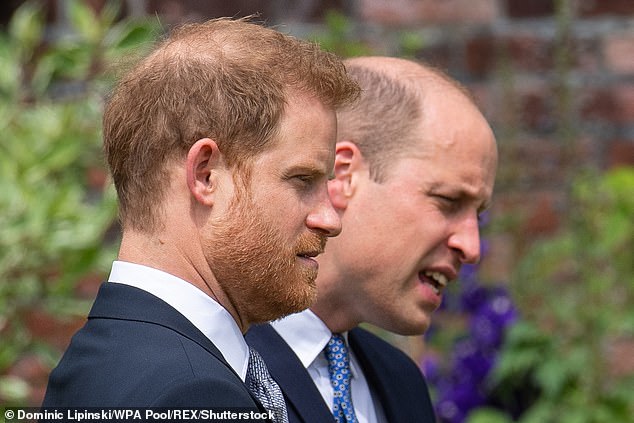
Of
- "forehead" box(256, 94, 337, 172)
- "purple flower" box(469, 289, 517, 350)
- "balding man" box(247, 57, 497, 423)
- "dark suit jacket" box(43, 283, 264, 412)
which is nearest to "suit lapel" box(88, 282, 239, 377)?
"dark suit jacket" box(43, 283, 264, 412)

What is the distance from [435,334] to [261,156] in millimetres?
2308

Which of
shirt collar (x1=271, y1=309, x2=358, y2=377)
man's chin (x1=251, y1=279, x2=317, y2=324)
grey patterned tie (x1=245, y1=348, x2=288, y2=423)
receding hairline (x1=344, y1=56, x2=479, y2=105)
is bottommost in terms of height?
shirt collar (x1=271, y1=309, x2=358, y2=377)

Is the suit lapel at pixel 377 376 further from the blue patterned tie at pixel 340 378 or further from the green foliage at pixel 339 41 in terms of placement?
the green foliage at pixel 339 41

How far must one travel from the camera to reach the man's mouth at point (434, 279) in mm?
2324

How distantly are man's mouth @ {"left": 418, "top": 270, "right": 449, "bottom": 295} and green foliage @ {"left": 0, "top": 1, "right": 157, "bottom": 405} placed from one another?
0.98 meters

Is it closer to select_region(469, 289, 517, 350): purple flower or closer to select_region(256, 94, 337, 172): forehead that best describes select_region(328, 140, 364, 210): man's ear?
select_region(256, 94, 337, 172): forehead

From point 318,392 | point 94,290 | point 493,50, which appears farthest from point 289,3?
point 318,392

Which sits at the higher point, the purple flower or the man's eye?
the man's eye

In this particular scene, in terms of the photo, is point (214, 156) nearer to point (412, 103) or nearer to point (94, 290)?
point (412, 103)

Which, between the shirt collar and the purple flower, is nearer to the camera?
the shirt collar

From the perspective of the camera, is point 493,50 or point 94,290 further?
point 493,50

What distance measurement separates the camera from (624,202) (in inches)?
142

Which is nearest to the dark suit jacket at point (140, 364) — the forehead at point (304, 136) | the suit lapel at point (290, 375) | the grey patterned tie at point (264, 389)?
the grey patterned tie at point (264, 389)

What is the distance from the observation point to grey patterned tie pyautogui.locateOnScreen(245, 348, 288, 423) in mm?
1667
